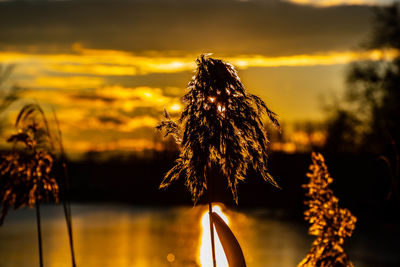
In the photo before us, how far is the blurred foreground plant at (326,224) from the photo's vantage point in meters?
13.8

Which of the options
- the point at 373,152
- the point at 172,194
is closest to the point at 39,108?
the point at 373,152

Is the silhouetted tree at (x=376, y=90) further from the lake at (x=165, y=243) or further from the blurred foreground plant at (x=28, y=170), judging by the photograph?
the blurred foreground plant at (x=28, y=170)

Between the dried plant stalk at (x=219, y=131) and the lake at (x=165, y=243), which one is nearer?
the dried plant stalk at (x=219, y=131)

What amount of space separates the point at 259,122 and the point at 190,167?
1.34 m

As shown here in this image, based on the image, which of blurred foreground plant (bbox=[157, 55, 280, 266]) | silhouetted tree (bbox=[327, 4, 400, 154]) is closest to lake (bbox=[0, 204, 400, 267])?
silhouetted tree (bbox=[327, 4, 400, 154])

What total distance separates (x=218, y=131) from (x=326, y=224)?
4033mm

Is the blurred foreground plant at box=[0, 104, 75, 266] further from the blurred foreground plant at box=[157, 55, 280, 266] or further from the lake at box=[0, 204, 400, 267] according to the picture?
the lake at box=[0, 204, 400, 267]

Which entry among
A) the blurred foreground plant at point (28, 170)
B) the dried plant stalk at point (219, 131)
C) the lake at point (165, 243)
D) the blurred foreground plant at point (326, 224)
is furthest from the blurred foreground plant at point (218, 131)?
the lake at point (165, 243)

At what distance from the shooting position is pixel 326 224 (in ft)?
46.1

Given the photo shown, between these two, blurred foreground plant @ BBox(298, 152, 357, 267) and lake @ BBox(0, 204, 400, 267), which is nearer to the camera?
blurred foreground plant @ BBox(298, 152, 357, 267)

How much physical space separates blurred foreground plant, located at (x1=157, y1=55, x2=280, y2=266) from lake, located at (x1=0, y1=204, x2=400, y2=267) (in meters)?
41.1

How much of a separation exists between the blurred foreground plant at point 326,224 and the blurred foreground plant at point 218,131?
115 inches

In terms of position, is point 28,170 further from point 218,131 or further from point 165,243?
point 165,243

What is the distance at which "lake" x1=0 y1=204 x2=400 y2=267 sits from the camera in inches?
2361
